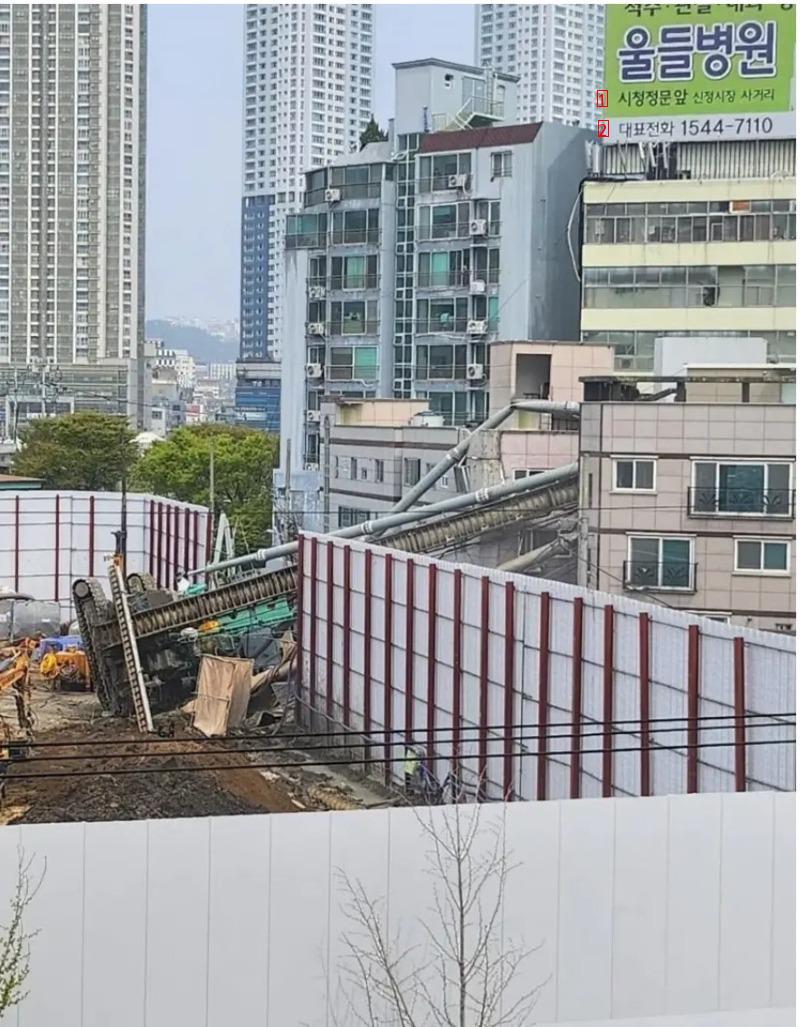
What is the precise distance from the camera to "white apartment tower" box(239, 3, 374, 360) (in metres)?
41.1

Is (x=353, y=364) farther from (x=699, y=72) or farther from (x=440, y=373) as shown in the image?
(x=699, y=72)

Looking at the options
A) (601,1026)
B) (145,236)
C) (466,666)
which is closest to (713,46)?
(466,666)

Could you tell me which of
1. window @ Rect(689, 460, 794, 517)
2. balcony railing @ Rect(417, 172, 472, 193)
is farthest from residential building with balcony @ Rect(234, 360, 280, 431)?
window @ Rect(689, 460, 794, 517)

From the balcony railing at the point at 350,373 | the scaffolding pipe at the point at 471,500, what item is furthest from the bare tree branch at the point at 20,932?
the balcony railing at the point at 350,373

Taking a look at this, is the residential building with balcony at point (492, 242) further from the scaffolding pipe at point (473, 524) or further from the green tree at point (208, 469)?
the scaffolding pipe at point (473, 524)

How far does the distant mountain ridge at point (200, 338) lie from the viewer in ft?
185

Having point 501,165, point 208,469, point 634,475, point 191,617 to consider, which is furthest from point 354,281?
point 634,475

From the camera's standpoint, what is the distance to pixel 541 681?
407 inches

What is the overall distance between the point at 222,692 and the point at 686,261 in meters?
7.75

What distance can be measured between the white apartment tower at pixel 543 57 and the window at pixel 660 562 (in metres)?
27.1

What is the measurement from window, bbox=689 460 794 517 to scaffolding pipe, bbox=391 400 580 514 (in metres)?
2.49

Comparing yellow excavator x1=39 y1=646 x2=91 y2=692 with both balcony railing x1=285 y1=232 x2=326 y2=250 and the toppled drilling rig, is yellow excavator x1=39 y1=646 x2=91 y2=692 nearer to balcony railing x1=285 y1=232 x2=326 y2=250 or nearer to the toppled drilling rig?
the toppled drilling rig

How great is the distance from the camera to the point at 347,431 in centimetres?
2152

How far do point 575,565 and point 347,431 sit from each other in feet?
22.5
